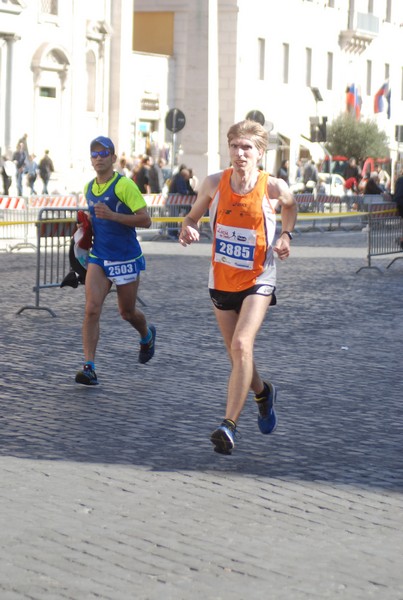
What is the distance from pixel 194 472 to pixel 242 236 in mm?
1323

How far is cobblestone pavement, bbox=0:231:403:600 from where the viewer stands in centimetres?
545

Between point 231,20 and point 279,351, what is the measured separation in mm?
50649

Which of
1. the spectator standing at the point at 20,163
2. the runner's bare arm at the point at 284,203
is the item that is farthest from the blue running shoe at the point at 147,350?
the spectator standing at the point at 20,163

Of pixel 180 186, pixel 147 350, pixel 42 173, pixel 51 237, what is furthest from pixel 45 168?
pixel 147 350

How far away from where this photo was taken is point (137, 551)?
5.75m

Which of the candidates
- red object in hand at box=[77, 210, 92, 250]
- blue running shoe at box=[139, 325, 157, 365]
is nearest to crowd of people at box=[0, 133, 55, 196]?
blue running shoe at box=[139, 325, 157, 365]

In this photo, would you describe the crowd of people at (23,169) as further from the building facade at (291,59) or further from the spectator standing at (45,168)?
the building facade at (291,59)

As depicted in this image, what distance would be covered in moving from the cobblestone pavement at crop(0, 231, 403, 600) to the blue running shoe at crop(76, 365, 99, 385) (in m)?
0.10

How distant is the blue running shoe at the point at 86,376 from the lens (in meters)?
10.3

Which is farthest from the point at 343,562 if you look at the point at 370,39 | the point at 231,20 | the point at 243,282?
the point at 370,39

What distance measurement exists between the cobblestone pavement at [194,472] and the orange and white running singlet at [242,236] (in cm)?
89

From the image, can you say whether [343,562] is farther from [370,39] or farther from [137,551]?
[370,39]

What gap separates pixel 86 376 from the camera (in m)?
10.3

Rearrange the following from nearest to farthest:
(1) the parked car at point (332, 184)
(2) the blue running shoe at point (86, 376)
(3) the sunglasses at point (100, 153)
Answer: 1. (2) the blue running shoe at point (86, 376)
2. (3) the sunglasses at point (100, 153)
3. (1) the parked car at point (332, 184)
